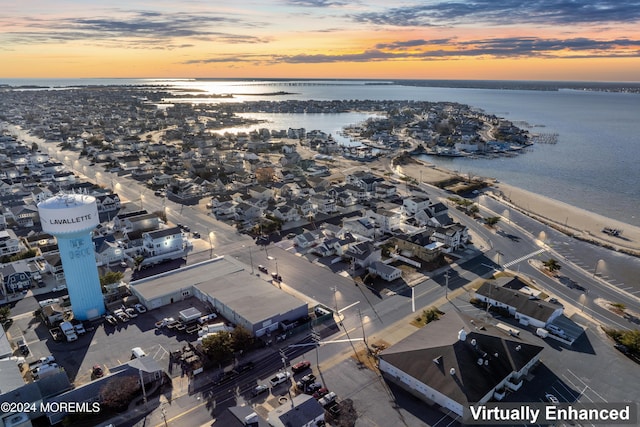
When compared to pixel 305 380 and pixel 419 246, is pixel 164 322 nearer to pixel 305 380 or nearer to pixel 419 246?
pixel 305 380

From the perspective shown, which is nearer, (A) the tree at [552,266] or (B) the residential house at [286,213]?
(A) the tree at [552,266]

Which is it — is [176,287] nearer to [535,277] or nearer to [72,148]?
[535,277]

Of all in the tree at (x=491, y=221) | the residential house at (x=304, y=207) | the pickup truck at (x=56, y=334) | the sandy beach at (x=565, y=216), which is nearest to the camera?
the pickup truck at (x=56, y=334)

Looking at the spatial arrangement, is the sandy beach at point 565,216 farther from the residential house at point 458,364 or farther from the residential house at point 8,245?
the residential house at point 8,245

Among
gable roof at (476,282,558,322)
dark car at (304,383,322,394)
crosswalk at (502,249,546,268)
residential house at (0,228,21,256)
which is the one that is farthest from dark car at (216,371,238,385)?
residential house at (0,228,21,256)

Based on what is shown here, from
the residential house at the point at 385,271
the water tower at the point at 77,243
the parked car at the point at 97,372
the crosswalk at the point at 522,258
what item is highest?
the water tower at the point at 77,243

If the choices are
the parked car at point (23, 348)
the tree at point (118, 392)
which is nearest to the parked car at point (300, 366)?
the tree at point (118, 392)

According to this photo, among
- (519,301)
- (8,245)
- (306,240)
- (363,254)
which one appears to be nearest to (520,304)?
(519,301)
